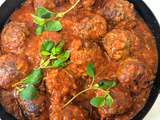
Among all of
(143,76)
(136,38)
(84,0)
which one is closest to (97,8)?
(84,0)

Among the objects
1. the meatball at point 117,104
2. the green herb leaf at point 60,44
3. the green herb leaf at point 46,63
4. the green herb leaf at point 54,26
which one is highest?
the green herb leaf at point 54,26

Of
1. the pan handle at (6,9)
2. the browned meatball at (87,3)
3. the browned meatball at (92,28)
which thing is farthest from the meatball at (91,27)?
the pan handle at (6,9)

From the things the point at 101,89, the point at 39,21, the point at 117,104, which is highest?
the point at 39,21

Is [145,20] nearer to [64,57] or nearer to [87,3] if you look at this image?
[87,3]

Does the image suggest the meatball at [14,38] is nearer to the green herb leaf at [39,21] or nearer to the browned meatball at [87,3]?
the green herb leaf at [39,21]

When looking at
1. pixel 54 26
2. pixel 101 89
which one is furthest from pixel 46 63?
pixel 101 89

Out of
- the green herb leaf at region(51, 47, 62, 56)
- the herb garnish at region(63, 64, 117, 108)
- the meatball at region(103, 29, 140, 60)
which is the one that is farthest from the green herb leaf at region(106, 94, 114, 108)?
the green herb leaf at region(51, 47, 62, 56)

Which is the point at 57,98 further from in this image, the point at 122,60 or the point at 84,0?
the point at 84,0
